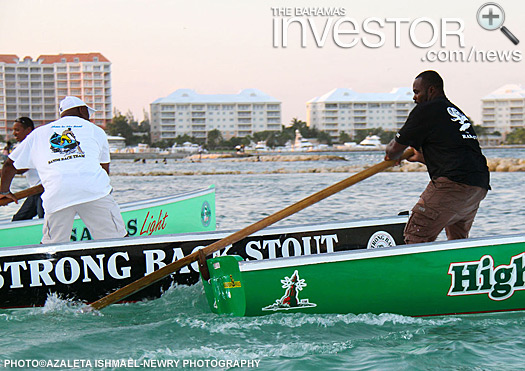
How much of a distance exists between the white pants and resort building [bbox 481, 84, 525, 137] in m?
175

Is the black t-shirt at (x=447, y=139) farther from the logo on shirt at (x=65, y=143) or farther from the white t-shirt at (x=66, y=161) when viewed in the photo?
the logo on shirt at (x=65, y=143)

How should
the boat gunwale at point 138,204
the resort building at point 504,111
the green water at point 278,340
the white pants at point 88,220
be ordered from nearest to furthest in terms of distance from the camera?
the green water at point 278,340
the white pants at point 88,220
the boat gunwale at point 138,204
the resort building at point 504,111

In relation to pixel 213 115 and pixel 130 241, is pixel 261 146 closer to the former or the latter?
pixel 213 115

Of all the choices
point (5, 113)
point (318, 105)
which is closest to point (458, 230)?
point (5, 113)

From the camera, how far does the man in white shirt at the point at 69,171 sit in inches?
210

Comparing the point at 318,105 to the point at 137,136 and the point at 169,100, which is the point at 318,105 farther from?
the point at 137,136

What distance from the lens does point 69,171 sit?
531cm

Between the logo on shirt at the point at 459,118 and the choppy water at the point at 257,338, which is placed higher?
the logo on shirt at the point at 459,118

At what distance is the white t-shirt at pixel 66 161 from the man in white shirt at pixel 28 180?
160 cm

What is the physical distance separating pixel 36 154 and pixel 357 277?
2.71m

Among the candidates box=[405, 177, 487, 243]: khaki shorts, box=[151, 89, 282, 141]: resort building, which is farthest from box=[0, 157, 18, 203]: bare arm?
box=[151, 89, 282, 141]: resort building

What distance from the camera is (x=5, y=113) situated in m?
145

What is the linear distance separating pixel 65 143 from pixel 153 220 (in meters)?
2.91

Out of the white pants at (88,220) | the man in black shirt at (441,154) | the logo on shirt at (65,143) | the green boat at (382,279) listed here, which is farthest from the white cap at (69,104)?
the man in black shirt at (441,154)
